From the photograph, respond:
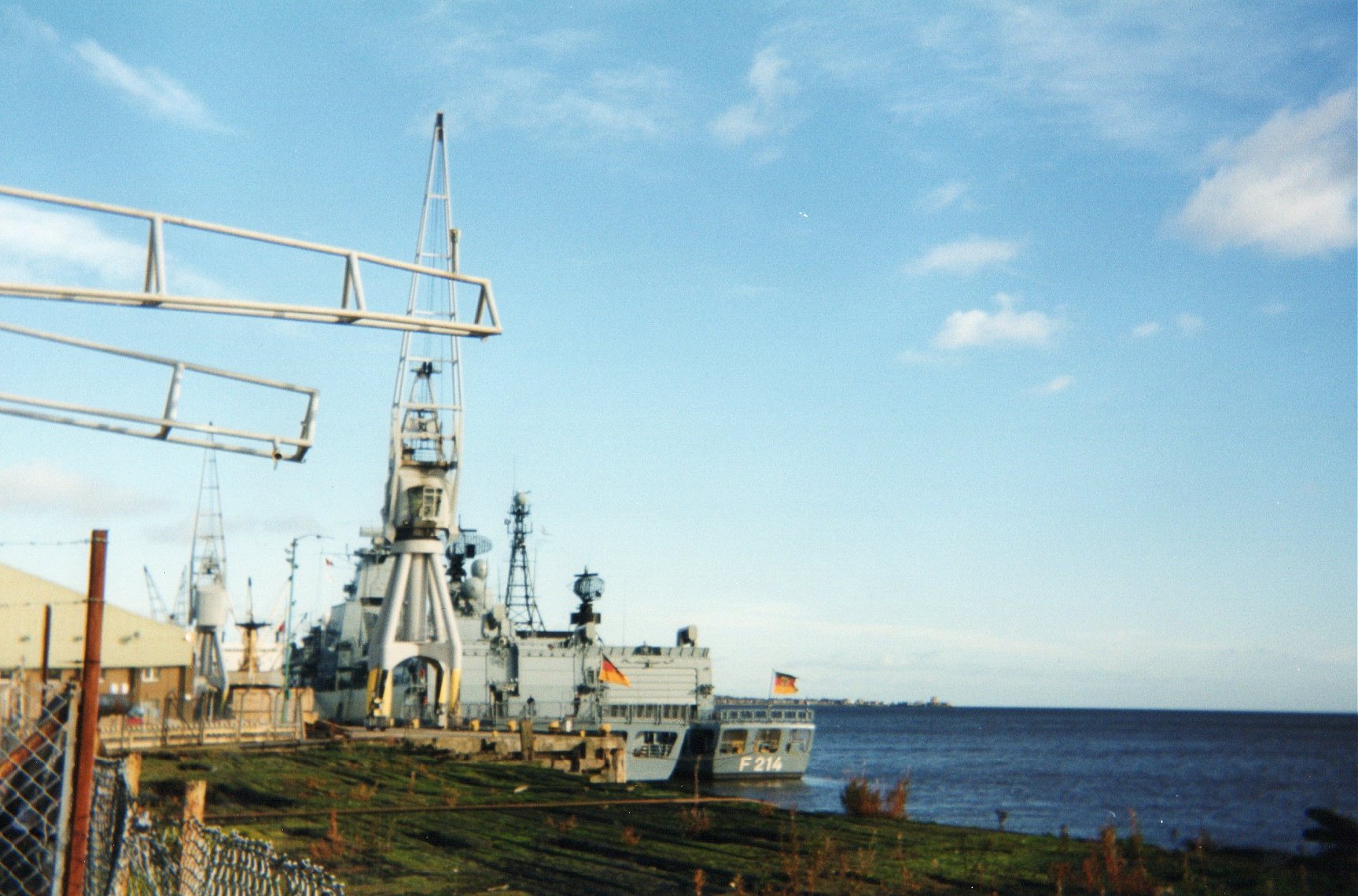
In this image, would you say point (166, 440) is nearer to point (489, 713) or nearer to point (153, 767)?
point (153, 767)

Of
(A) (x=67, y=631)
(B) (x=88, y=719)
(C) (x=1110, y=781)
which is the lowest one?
(C) (x=1110, y=781)

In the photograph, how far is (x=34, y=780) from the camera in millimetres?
8328

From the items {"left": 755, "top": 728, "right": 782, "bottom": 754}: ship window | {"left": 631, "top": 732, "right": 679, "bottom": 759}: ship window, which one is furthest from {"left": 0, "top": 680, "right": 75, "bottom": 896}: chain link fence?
{"left": 755, "top": 728, "right": 782, "bottom": 754}: ship window

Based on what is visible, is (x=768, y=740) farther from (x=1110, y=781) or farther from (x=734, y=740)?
(x=1110, y=781)

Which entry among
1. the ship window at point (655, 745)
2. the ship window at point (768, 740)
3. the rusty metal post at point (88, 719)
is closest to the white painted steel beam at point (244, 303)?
the rusty metal post at point (88, 719)

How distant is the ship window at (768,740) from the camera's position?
195 ft

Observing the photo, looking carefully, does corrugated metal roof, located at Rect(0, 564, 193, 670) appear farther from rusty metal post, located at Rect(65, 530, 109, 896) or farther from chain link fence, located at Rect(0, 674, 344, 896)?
rusty metal post, located at Rect(65, 530, 109, 896)

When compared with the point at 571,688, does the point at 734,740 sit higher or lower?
lower

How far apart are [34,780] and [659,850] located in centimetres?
863

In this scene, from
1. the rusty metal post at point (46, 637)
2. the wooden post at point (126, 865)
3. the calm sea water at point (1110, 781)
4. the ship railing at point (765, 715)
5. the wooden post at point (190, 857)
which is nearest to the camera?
the rusty metal post at point (46, 637)

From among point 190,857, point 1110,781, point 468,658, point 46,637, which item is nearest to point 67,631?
point 46,637

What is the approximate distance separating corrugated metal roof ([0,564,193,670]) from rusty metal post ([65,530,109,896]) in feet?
1.48

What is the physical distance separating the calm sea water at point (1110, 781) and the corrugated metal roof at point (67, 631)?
12.7m

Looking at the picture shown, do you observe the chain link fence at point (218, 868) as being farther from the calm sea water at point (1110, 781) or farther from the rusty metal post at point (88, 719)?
the calm sea water at point (1110, 781)
